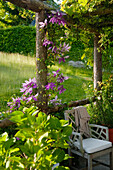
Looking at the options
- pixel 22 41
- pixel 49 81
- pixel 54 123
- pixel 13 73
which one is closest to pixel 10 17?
pixel 22 41

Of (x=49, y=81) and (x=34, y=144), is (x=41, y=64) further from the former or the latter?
(x=34, y=144)

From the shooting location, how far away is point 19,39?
469 inches

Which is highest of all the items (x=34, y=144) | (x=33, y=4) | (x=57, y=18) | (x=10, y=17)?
(x=10, y=17)

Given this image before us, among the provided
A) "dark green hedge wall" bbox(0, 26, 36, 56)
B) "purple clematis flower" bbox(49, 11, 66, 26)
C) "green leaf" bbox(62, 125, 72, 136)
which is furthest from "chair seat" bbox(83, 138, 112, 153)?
"dark green hedge wall" bbox(0, 26, 36, 56)

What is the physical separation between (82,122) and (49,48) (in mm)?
1152

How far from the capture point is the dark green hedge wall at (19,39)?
11.7 meters

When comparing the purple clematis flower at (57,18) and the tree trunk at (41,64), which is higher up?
the purple clematis flower at (57,18)

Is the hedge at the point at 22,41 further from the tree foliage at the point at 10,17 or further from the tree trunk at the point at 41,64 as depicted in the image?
the tree trunk at the point at 41,64

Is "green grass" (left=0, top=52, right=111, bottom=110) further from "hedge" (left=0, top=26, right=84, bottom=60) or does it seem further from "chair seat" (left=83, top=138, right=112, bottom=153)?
"chair seat" (left=83, top=138, right=112, bottom=153)

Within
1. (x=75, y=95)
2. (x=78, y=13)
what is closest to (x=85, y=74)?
(x=75, y=95)

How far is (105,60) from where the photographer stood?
185 inches

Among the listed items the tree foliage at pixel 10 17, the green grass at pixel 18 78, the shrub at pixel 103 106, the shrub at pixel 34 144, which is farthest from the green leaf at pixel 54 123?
the tree foliage at pixel 10 17

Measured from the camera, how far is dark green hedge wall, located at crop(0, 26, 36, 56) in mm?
11688

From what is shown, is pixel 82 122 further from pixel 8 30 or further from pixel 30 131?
pixel 8 30
